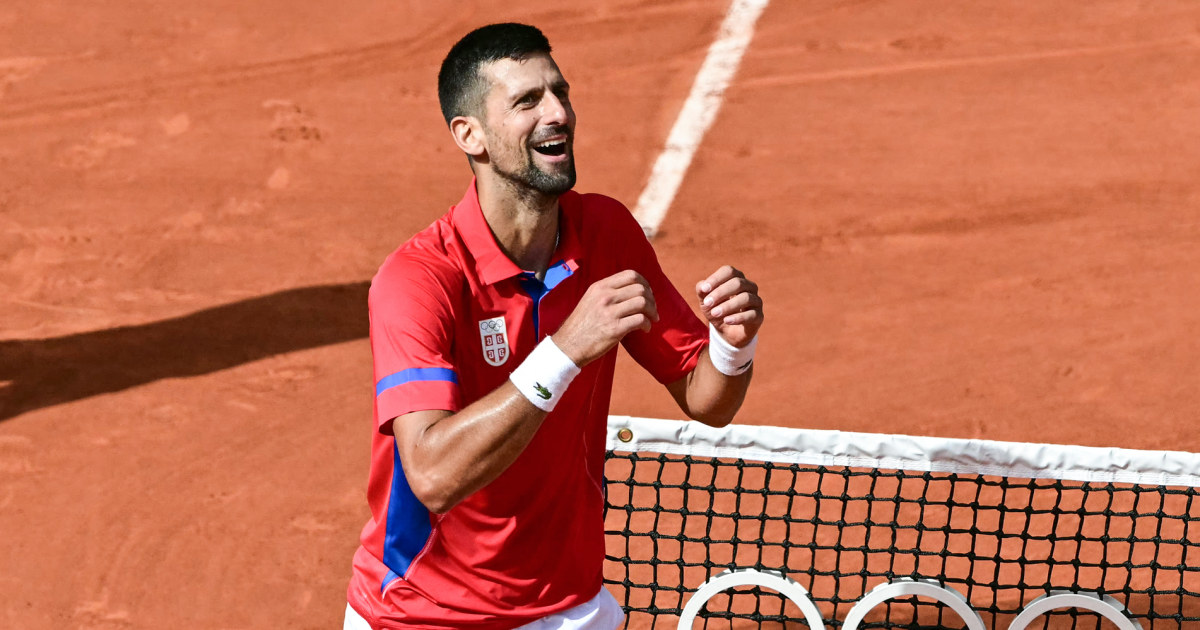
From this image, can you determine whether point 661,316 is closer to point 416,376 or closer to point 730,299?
point 730,299

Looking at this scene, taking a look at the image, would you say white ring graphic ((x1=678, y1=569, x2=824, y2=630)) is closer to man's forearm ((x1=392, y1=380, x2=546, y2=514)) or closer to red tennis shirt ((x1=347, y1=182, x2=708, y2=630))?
→ red tennis shirt ((x1=347, y1=182, x2=708, y2=630))

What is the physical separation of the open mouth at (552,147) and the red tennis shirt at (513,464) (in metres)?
0.35

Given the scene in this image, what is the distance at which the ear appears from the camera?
3811 mm

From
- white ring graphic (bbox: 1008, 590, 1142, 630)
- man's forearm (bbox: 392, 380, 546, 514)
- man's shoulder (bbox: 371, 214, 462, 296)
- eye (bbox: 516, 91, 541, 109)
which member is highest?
eye (bbox: 516, 91, 541, 109)

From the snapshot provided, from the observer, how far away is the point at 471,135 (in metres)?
3.84

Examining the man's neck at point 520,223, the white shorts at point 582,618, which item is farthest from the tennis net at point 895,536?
the man's neck at point 520,223

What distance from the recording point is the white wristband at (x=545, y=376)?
11.1ft

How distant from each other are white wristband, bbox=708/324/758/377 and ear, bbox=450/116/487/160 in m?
0.78

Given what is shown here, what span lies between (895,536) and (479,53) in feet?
10.2

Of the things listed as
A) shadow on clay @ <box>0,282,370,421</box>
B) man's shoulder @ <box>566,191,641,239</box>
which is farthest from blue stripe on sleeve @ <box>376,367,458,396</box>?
shadow on clay @ <box>0,282,370,421</box>

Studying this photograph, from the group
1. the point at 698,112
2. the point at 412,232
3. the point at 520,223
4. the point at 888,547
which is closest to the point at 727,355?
the point at 520,223

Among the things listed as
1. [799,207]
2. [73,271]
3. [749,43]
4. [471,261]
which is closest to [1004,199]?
[799,207]

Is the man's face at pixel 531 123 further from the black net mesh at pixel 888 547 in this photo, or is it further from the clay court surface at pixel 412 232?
the clay court surface at pixel 412 232

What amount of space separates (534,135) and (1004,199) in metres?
7.51
